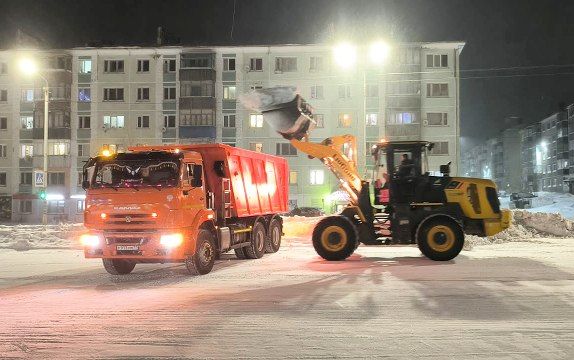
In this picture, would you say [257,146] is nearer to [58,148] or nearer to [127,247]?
[58,148]

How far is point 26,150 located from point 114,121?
10.1m

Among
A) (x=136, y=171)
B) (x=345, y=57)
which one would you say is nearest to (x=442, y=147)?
(x=345, y=57)

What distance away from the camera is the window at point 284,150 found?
58.1 meters

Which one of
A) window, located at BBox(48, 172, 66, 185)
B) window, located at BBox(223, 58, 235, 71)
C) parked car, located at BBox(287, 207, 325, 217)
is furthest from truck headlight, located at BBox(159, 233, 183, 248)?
window, located at BBox(48, 172, 66, 185)

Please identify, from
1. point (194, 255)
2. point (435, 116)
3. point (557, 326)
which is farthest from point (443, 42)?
point (557, 326)

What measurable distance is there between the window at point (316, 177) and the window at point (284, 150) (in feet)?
9.17

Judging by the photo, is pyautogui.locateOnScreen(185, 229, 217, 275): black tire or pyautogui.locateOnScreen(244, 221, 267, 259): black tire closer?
pyautogui.locateOnScreen(185, 229, 217, 275): black tire

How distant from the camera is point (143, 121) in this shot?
59969 millimetres

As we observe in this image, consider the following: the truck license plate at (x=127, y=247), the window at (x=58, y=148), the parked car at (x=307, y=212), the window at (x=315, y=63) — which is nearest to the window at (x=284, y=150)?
the window at (x=315, y=63)

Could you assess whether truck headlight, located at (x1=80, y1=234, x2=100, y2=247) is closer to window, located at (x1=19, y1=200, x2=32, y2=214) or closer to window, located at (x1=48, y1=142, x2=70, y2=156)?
window, located at (x1=48, y1=142, x2=70, y2=156)

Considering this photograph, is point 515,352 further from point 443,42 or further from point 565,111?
point 565,111

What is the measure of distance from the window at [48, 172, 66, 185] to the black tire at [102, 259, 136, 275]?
4816 cm

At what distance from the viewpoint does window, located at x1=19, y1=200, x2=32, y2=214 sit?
197ft

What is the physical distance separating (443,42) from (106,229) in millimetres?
50015
